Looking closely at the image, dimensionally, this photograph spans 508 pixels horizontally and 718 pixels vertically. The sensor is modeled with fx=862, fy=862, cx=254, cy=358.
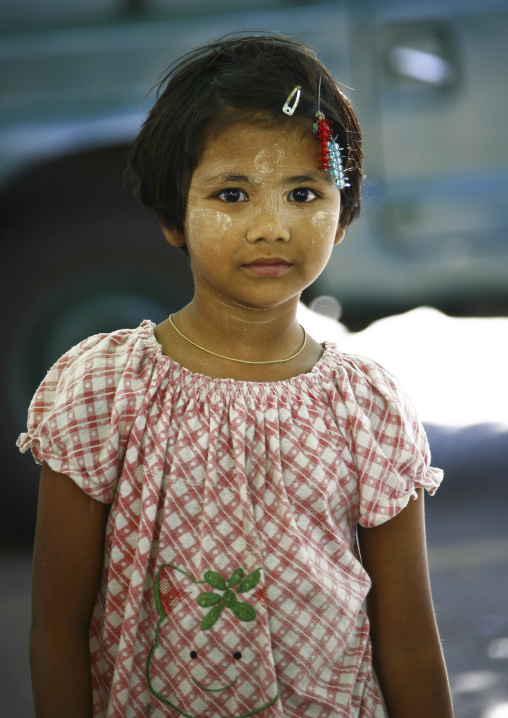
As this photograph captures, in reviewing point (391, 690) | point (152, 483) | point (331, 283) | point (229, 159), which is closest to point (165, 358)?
point (152, 483)

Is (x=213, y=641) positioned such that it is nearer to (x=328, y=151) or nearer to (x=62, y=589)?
(x=62, y=589)

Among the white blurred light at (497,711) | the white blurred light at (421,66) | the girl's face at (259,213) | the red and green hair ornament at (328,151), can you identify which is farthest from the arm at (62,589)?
the white blurred light at (421,66)

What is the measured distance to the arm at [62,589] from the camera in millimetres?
1324

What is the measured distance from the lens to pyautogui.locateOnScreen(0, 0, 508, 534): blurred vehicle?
3.07 meters

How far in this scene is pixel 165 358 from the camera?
4.54 feet

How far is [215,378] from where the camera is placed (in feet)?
4.54

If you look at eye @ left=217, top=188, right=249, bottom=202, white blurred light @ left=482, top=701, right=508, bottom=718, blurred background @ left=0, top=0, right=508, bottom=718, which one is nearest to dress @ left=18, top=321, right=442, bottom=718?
eye @ left=217, top=188, right=249, bottom=202

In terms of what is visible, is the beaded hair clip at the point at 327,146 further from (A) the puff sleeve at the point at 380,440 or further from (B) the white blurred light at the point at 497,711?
(B) the white blurred light at the point at 497,711

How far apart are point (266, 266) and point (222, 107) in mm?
256

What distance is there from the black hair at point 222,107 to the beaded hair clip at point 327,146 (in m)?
0.01

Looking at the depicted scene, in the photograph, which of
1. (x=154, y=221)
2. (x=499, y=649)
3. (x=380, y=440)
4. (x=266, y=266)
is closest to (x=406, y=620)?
(x=380, y=440)

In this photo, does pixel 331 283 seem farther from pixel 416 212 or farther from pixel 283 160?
pixel 283 160

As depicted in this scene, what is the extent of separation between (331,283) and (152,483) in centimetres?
208

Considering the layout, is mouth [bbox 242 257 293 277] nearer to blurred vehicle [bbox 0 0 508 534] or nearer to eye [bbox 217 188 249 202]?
eye [bbox 217 188 249 202]
